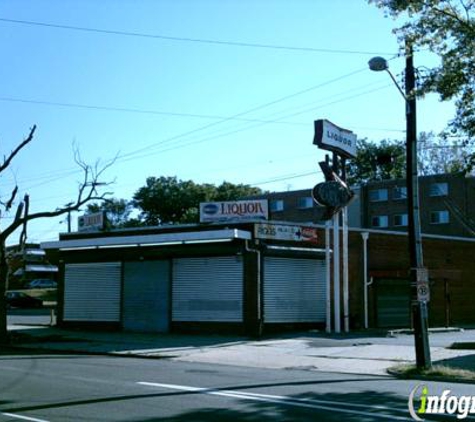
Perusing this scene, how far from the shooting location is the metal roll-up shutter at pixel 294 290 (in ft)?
87.4

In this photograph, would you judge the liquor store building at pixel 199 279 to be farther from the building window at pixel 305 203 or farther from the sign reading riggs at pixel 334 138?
the building window at pixel 305 203

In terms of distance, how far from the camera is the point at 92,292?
3041 cm

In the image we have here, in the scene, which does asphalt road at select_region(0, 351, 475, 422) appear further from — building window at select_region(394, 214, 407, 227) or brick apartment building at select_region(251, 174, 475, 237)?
building window at select_region(394, 214, 407, 227)

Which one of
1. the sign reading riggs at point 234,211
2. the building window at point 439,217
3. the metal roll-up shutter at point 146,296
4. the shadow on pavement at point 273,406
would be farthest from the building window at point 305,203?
the shadow on pavement at point 273,406

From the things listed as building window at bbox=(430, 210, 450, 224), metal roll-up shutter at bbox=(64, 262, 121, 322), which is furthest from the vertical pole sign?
building window at bbox=(430, 210, 450, 224)

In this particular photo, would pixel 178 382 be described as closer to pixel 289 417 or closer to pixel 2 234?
pixel 289 417

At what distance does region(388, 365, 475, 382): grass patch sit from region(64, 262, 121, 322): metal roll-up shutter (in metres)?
16.2

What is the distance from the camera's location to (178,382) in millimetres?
13398

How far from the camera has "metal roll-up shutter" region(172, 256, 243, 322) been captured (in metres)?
26.4

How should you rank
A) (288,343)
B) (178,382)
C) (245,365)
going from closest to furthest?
(178,382) → (245,365) → (288,343)

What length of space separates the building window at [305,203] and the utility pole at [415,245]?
54445 mm

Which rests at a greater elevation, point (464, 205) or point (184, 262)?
point (464, 205)

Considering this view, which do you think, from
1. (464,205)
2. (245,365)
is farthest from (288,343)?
(464,205)

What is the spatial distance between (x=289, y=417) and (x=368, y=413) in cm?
125
